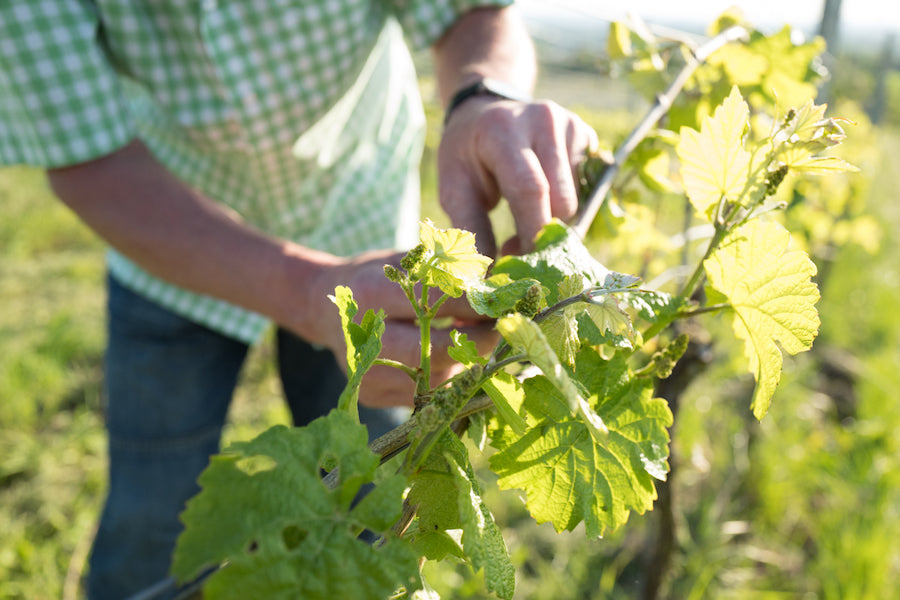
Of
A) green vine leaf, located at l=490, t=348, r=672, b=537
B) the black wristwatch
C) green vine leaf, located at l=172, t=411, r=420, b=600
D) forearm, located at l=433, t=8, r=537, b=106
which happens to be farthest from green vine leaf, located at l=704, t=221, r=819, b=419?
forearm, located at l=433, t=8, r=537, b=106

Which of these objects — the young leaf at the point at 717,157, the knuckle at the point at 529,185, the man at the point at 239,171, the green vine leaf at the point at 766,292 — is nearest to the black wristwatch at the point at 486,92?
the man at the point at 239,171

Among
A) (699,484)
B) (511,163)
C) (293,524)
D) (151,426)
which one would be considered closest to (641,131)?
(511,163)

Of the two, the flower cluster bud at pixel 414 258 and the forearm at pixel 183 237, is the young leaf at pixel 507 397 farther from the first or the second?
the forearm at pixel 183 237

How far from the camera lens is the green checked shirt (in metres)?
1.22

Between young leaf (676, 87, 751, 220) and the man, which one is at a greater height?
young leaf (676, 87, 751, 220)

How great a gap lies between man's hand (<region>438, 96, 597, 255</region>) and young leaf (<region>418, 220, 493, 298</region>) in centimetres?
28

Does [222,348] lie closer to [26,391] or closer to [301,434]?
[301,434]

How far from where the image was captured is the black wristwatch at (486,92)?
104 centimetres

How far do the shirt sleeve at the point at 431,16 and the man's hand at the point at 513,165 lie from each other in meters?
0.57

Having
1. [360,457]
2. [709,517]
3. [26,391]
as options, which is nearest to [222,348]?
[360,457]

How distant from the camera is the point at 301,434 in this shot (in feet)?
1.43

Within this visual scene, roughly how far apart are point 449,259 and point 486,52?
946mm

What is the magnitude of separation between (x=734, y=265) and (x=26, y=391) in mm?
3383

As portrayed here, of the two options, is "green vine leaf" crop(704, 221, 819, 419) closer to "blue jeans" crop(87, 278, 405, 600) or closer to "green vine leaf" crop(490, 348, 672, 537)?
"green vine leaf" crop(490, 348, 672, 537)
